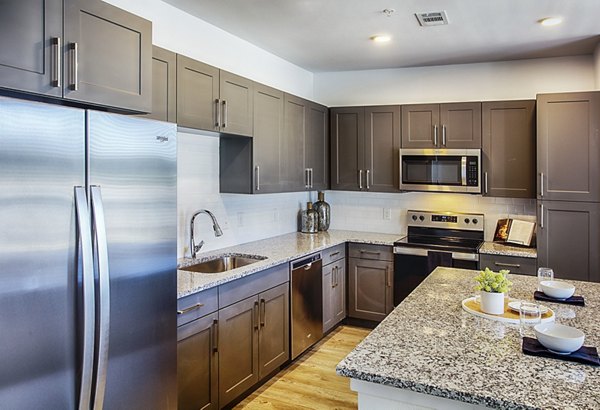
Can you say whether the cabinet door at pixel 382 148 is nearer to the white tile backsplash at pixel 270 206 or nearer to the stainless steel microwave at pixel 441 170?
the stainless steel microwave at pixel 441 170

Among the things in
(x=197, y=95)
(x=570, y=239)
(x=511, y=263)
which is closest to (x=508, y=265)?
(x=511, y=263)

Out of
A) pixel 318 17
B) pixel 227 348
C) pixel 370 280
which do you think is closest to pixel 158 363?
pixel 227 348

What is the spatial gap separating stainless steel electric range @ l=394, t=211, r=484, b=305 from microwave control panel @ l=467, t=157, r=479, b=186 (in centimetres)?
46

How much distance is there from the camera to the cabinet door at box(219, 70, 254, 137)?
3.21 metres

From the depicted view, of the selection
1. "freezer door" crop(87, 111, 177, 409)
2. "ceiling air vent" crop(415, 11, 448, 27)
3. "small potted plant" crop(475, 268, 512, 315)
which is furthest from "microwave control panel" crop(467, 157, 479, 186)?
"freezer door" crop(87, 111, 177, 409)

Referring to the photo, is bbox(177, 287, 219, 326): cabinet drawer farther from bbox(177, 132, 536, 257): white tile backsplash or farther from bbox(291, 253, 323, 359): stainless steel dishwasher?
bbox(291, 253, 323, 359): stainless steel dishwasher

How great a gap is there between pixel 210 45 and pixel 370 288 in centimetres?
266

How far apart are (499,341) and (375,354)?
0.52 m

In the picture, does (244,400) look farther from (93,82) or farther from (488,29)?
(488,29)

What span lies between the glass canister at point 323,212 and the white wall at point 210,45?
3.90 ft

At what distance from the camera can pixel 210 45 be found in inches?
140

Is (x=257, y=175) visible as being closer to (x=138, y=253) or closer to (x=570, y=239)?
(x=138, y=253)

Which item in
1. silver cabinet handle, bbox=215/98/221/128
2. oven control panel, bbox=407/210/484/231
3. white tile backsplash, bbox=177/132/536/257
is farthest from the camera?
oven control panel, bbox=407/210/484/231

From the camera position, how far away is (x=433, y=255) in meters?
4.30
